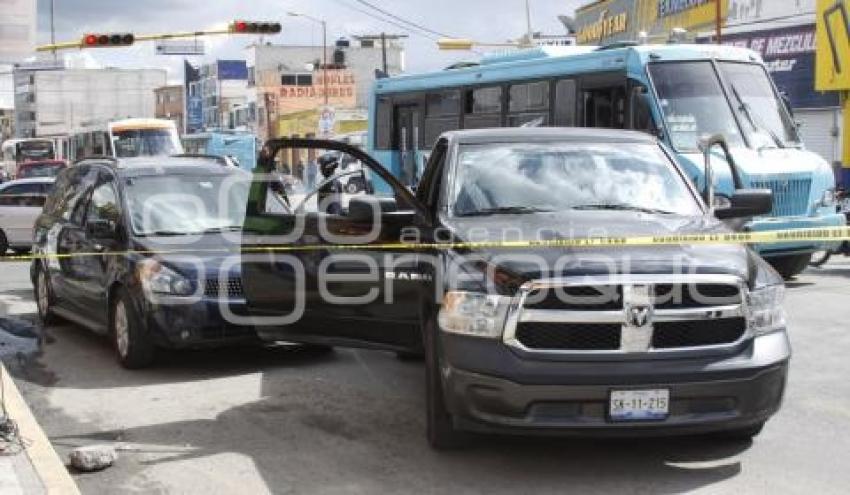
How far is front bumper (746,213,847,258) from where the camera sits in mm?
12367

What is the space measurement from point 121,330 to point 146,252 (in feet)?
2.35

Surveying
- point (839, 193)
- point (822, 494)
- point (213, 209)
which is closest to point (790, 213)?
point (839, 193)

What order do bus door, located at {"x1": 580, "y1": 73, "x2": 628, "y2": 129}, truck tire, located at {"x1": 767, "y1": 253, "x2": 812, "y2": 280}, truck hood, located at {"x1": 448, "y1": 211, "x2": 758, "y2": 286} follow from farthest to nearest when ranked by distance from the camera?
bus door, located at {"x1": 580, "y1": 73, "x2": 628, "y2": 129} → truck tire, located at {"x1": 767, "y1": 253, "x2": 812, "y2": 280} → truck hood, located at {"x1": 448, "y1": 211, "x2": 758, "y2": 286}

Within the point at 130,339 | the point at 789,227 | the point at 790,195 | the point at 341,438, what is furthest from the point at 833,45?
the point at 341,438

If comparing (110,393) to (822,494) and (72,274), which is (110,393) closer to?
Result: (72,274)

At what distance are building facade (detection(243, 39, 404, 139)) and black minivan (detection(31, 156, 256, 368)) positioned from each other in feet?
171

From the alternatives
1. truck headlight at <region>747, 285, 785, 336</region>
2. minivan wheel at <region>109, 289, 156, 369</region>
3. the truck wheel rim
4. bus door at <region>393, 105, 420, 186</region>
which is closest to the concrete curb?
minivan wheel at <region>109, 289, 156, 369</region>

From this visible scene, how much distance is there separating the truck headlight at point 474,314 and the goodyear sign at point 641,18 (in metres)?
26.4

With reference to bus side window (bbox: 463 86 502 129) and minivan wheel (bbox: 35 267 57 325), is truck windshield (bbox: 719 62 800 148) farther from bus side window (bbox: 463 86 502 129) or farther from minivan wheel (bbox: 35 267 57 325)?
minivan wheel (bbox: 35 267 57 325)

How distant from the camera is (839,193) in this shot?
15.5 meters

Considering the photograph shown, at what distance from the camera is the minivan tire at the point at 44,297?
35.3 ft

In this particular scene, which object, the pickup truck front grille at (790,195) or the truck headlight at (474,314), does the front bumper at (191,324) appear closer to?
the truck headlight at (474,314)

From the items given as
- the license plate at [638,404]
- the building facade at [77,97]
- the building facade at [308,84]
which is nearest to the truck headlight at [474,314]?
the license plate at [638,404]

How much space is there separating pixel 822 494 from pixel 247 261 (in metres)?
4.22
